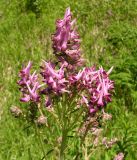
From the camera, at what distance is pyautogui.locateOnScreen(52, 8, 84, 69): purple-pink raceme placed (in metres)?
2.27

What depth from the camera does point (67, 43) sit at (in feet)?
7.50

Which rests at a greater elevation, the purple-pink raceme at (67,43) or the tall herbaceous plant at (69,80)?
the purple-pink raceme at (67,43)

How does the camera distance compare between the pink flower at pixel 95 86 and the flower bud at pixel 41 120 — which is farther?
the flower bud at pixel 41 120

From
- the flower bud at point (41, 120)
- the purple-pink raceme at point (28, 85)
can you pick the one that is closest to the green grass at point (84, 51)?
the flower bud at point (41, 120)

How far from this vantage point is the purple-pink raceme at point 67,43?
227 centimetres

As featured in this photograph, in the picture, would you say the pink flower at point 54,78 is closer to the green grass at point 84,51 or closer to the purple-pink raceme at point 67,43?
the purple-pink raceme at point 67,43

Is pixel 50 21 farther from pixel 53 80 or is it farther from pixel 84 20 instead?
pixel 53 80

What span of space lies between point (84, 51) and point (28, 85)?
161 inches

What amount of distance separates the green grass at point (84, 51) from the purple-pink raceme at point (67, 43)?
950mm

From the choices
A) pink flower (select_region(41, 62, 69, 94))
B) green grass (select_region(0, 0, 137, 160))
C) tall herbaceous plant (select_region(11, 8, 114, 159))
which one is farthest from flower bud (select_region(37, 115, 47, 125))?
green grass (select_region(0, 0, 137, 160))

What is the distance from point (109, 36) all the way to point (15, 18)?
195 centimetres

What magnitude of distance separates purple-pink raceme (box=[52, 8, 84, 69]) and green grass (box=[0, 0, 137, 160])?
37.4 inches

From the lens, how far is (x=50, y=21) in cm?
779

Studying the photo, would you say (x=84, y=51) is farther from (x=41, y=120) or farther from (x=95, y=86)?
(x=95, y=86)
